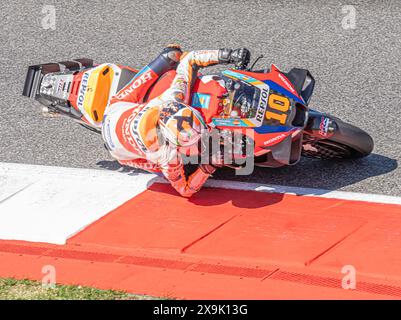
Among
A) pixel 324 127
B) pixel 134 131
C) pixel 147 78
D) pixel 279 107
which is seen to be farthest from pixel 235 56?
pixel 134 131

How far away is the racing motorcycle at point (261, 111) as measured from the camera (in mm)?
7984

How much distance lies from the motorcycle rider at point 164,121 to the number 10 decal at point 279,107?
44 cm

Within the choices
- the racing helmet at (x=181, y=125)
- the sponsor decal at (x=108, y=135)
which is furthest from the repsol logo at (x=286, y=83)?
the sponsor decal at (x=108, y=135)

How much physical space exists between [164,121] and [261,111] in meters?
0.89

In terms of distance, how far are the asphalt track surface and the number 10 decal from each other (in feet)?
2.80

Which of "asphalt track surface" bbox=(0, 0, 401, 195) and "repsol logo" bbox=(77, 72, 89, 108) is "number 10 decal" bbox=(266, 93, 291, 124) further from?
"repsol logo" bbox=(77, 72, 89, 108)

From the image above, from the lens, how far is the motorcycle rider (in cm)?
755

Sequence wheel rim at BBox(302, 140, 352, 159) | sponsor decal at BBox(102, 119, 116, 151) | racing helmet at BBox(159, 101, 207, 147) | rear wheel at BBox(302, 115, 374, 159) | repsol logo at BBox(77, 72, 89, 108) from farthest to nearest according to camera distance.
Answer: repsol logo at BBox(77, 72, 89, 108), wheel rim at BBox(302, 140, 352, 159), rear wheel at BBox(302, 115, 374, 159), sponsor decal at BBox(102, 119, 116, 151), racing helmet at BBox(159, 101, 207, 147)

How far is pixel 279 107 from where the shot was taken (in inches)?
315

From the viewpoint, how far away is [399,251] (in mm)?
7172

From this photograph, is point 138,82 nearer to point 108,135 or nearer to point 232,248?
point 108,135

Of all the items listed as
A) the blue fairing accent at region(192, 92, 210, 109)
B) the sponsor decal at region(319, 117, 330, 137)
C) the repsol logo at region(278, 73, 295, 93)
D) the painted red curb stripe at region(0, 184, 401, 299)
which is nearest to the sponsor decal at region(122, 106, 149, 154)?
the blue fairing accent at region(192, 92, 210, 109)

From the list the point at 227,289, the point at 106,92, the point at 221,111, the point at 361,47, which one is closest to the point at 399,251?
the point at 227,289

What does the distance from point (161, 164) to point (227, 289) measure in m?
1.49
